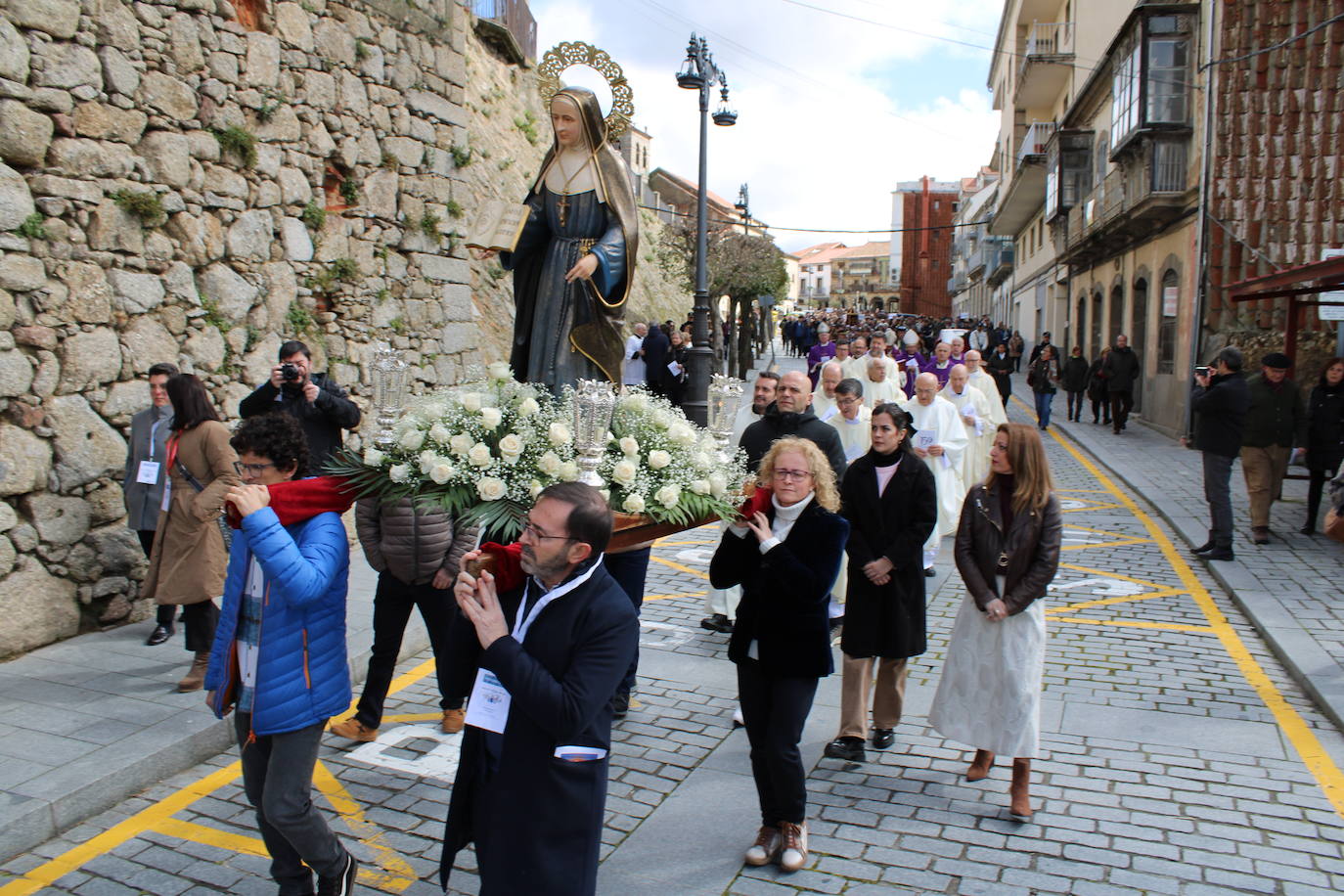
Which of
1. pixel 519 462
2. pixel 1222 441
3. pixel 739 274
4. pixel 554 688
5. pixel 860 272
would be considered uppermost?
pixel 860 272

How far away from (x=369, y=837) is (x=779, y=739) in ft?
6.14

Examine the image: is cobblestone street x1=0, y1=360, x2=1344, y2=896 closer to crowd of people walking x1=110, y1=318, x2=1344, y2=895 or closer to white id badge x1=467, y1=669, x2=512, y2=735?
crowd of people walking x1=110, y1=318, x2=1344, y2=895

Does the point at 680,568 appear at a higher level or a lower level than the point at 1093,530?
lower

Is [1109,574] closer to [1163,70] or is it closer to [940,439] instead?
[940,439]

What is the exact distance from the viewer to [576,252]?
210 inches

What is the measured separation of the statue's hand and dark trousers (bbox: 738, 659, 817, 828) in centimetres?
214

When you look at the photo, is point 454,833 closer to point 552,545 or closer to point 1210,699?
point 552,545

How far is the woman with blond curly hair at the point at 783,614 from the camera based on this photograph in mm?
4074

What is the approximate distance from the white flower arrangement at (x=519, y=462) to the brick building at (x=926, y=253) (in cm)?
9890

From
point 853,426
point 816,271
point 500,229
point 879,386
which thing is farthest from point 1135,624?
point 816,271

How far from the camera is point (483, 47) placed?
2580cm

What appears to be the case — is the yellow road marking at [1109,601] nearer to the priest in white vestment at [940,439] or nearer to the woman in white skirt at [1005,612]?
the priest in white vestment at [940,439]

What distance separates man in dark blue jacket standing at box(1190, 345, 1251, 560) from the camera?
376 inches

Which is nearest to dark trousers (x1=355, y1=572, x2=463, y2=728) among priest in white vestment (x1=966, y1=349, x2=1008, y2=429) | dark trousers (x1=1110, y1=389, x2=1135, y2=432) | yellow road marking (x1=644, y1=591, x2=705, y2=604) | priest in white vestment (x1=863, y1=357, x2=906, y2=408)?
yellow road marking (x1=644, y1=591, x2=705, y2=604)
